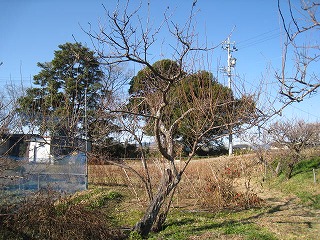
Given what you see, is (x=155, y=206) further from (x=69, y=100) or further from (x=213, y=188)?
(x=69, y=100)

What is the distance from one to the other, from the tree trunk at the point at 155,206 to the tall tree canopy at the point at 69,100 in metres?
2.24

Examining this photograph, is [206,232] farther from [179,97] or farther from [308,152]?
[308,152]

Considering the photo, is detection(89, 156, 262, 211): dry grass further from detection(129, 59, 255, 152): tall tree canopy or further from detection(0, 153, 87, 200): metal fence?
detection(0, 153, 87, 200): metal fence

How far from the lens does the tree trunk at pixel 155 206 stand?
620 centimetres

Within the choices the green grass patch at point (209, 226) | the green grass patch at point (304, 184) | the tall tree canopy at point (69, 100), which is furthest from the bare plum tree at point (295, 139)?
the tall tree canopy at point (69, 100)

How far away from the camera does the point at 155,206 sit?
6340 mm

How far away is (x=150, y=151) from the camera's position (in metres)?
11.9

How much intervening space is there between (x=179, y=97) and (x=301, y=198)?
5161 millimetres

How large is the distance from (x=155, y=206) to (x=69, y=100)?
5374 mm

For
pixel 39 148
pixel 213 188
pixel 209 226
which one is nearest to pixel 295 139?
pixel 213 188

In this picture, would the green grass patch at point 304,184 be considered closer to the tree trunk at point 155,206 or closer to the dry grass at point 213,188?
the dry grass at point 213,188

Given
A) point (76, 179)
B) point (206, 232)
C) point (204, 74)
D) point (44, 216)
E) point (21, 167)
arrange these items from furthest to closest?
point (76, 179)
point (21, 167)
point (204, 74)
point (206, 232)
point (44, 216)

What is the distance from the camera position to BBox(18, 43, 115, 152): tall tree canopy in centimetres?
798

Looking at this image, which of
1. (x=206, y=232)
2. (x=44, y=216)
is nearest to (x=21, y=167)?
(x=44, y=216)
